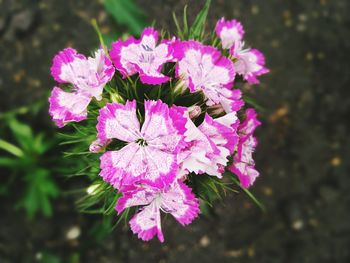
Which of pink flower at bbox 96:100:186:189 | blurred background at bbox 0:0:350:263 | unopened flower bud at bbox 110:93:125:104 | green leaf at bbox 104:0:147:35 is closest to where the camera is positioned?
pink flower at bbox 96:100:186:189

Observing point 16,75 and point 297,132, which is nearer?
point 16,75

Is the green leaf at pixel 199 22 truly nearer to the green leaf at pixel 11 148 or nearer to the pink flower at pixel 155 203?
the pink flower at pixel 155 203

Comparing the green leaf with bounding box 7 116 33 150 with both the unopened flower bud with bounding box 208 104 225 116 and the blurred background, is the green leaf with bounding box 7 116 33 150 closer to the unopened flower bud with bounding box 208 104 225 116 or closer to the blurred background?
the blurred background

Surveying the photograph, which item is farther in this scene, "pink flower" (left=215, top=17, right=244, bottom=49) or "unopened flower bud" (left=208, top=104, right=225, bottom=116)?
"pink flower" (left=215, top=17, right=244, bottom=49)

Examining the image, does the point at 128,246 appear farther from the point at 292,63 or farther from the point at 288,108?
the point at 292,63

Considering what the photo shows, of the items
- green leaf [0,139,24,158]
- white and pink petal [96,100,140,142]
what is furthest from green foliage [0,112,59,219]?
white and pink petal [96,100,140,142]

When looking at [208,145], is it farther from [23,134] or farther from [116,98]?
[23,134]

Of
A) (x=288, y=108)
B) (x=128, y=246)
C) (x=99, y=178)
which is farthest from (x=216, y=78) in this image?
(x=288, y=108)
